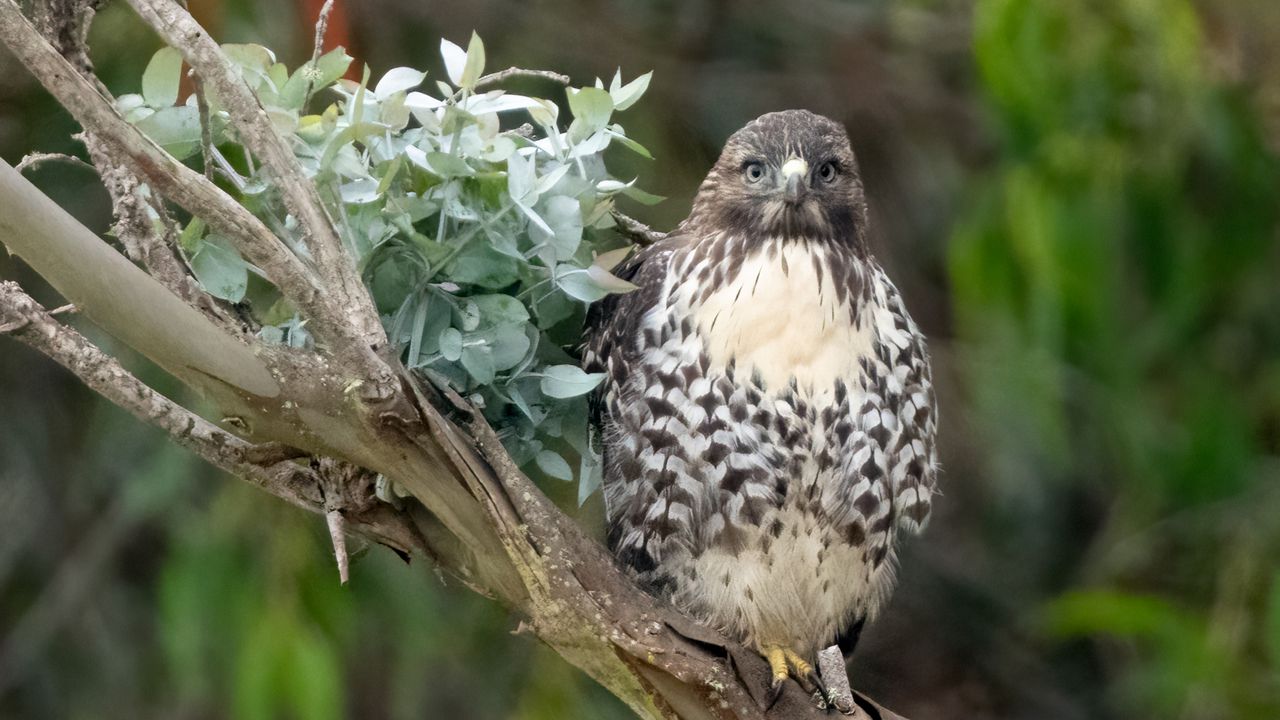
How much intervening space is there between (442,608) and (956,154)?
181 centimetres

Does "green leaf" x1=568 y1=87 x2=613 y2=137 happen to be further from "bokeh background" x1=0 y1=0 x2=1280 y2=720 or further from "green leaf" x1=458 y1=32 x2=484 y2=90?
"bokeh background" x1=0 y1=0 x2=1280 y2=720

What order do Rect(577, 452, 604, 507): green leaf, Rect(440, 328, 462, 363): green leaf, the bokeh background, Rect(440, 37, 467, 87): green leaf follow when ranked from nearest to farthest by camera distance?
1. Rect(440, 328, 462, 363): green leaf
2. Rect(440, 37, 467, 87): green leaf
3. Rect(577, 452, 604, 507): green leaf
4. the bokeh background

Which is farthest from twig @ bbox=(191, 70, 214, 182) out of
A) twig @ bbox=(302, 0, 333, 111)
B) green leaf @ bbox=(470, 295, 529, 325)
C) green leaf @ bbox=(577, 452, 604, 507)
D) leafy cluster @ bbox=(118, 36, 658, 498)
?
green leaf @ bbox=(577, 452, 604, 507)

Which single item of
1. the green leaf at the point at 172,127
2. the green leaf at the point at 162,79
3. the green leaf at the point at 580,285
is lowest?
the green leaf at the point at 580,285

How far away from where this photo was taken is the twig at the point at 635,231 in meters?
2.18

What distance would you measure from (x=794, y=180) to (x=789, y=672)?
0.63 metres

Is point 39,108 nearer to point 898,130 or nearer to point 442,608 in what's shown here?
point 442,608

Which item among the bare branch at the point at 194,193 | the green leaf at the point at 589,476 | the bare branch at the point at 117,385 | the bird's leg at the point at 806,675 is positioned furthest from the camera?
the green leaf at the point at 589,476

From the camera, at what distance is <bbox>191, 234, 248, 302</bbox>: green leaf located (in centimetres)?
174

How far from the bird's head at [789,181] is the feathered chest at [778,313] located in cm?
3

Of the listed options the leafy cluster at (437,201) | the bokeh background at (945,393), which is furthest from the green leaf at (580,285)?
the bokeh background at (945,393)

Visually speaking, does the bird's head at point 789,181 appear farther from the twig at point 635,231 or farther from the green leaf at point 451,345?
the green leaf at point 451,345

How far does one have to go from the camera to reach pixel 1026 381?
3482 mm

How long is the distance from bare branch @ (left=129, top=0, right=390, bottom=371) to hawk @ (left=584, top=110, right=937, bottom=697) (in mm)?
478
